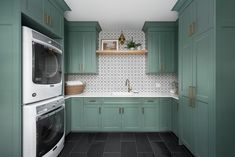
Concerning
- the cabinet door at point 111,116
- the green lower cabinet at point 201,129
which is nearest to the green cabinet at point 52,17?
the cabinet door at point 111,116

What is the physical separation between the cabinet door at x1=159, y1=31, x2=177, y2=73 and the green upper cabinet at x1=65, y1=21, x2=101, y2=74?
153 cm

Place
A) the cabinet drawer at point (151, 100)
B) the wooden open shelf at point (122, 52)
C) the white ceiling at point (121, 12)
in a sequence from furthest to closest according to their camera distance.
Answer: the wooden open shelf at point (122, 52)
the cabinet drawer at point (151, 100)
the white ceiling at point (121, 12)

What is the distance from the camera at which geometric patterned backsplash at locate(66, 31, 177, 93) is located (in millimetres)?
3922

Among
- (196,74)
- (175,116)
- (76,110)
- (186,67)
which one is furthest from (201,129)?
(76,110)

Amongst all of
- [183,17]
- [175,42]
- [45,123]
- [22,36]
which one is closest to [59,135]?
[45,123]

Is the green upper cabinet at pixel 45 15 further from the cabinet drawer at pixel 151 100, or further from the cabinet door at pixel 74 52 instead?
the cabinet drawer at pixel 151 100

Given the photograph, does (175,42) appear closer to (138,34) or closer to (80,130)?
(138,34)

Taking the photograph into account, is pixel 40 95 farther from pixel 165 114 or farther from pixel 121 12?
pixel 165 114

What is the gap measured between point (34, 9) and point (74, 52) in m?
1.74

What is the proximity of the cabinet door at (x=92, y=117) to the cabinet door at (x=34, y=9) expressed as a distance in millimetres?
1970

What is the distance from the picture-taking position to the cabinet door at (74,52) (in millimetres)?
3547

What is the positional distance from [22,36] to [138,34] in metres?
2.88

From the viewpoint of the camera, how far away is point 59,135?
237 centimetres

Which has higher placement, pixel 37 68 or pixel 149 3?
pixel 149 3
